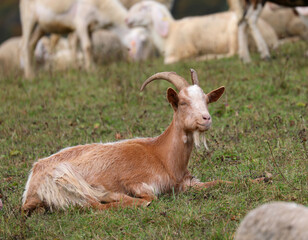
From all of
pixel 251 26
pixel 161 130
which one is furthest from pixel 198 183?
pixel 251 26

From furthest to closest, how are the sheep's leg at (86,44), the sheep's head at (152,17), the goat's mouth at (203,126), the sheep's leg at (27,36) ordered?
the sheep's head at (152,17)
the sheep's leg at (27,36)
the sheep's leg at (86,44)
the goat's mouth at (203,126)

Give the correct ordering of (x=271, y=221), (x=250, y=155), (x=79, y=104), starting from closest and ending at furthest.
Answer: (x=271, y=221) → (x=250, y=155) → (x=79, y=104)

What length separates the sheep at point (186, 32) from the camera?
12.6m

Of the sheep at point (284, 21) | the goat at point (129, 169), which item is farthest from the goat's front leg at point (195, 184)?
the sheep at point (284, 21)

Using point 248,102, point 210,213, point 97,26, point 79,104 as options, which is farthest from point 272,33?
point 210,213

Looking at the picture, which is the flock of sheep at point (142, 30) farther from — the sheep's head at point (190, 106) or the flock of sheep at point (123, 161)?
the sheep's head at point (190, 106)

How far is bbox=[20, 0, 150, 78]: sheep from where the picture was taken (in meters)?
11.6

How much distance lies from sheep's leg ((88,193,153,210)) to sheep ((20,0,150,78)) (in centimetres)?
664

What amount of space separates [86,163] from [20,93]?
475cm

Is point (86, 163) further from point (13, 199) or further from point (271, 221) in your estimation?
point (271, 221)

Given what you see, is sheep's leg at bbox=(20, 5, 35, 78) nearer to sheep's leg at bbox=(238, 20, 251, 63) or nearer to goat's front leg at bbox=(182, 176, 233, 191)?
sheep's leg at bbox=(238, 20, 251, 63)

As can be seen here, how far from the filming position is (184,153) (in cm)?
516

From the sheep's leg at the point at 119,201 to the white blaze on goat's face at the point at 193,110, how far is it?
72 centimetres

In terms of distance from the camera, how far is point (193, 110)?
491 cm
